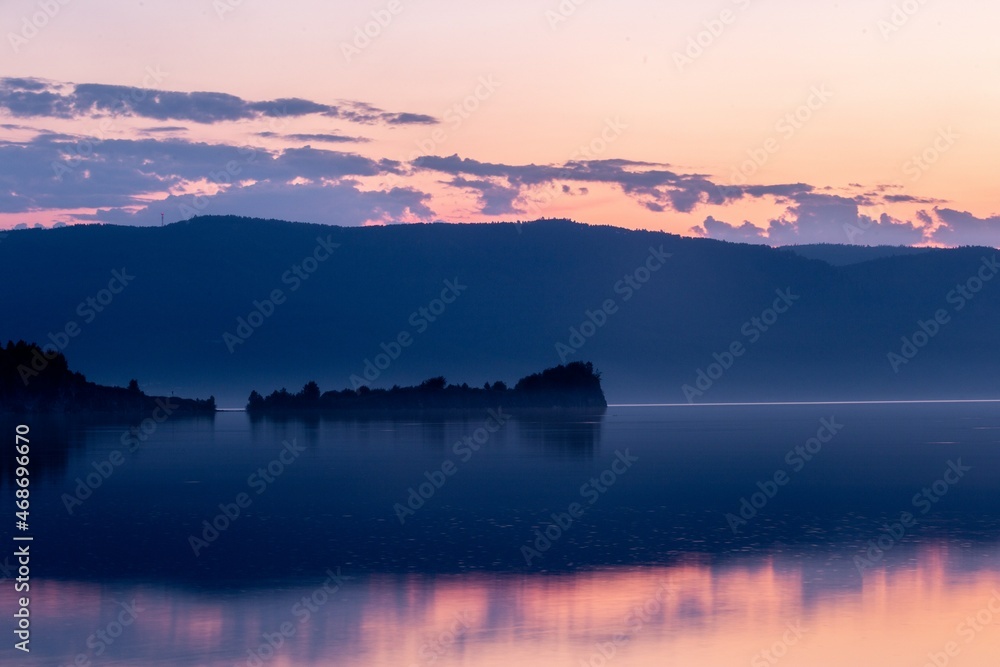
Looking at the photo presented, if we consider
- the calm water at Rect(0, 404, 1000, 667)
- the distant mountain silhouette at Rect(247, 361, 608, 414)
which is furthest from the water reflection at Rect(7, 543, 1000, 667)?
the distant mountain silhouette at Rect(247, 361, 608, 414)

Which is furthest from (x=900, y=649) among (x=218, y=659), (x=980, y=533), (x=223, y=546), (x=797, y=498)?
(x=797, y=498)

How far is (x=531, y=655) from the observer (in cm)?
1856

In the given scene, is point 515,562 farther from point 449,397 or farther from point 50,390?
point 449,397

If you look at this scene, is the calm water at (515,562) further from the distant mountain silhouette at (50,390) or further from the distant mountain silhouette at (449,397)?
the distant mountain silhouette at (449,397)

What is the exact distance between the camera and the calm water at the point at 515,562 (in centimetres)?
1928

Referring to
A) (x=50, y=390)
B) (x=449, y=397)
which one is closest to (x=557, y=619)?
(x=50, y=390)

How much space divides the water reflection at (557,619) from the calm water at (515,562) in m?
0.06

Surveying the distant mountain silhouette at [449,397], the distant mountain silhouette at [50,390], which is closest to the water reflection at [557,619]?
the distant mountain silhouette at [50,390]

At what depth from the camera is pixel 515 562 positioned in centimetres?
2609

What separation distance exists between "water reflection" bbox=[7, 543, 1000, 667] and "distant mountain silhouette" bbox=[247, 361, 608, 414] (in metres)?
104

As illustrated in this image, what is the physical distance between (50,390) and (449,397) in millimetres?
39266

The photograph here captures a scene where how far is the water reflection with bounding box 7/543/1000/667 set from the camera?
18656 millimetres

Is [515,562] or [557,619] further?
[515,562]

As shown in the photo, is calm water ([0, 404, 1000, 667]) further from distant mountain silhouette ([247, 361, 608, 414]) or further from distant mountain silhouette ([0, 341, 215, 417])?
distant mountain silhouette ([247, 361, 608, 414])
